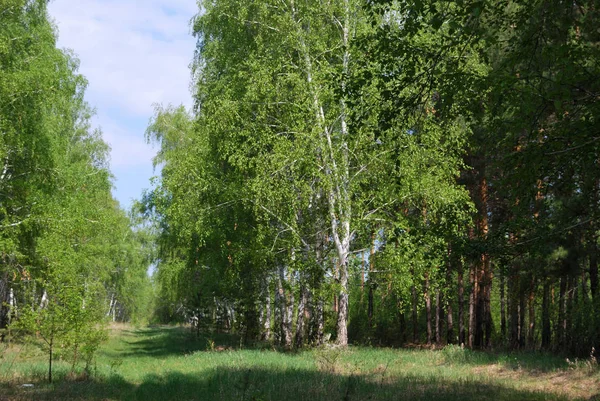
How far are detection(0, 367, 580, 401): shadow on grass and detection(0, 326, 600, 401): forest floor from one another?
2 cm

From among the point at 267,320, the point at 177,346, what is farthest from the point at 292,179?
the point at 177,346

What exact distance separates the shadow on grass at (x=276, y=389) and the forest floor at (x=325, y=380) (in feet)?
0.05

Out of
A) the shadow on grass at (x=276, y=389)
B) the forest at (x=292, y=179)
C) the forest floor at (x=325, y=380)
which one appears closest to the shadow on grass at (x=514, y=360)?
the forest floor at (x=325, y=380)

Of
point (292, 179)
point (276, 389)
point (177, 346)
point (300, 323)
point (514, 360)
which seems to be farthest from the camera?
point (177, 346)

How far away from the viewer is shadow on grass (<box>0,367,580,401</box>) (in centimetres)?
986

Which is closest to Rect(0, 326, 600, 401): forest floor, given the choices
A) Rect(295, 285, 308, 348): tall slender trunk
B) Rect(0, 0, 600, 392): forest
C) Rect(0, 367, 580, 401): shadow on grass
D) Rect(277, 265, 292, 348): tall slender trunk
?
Rect(0, 367, 580, 401): shadow on grass

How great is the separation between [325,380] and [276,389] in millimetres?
1235

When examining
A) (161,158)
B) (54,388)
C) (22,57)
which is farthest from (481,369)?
(161,158)

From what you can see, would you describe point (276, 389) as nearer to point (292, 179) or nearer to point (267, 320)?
point (292, 179)

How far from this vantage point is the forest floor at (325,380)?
10.2m

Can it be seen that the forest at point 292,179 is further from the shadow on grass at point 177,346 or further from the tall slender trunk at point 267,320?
the shadow on grass at point 177,346

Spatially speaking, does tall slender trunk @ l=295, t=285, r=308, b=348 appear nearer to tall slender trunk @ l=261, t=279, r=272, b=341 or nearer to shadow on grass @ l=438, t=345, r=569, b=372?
shadow on grass @ l=438, t=345, r=569, b=372

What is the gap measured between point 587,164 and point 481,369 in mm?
7682

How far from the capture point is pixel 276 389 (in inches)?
424
